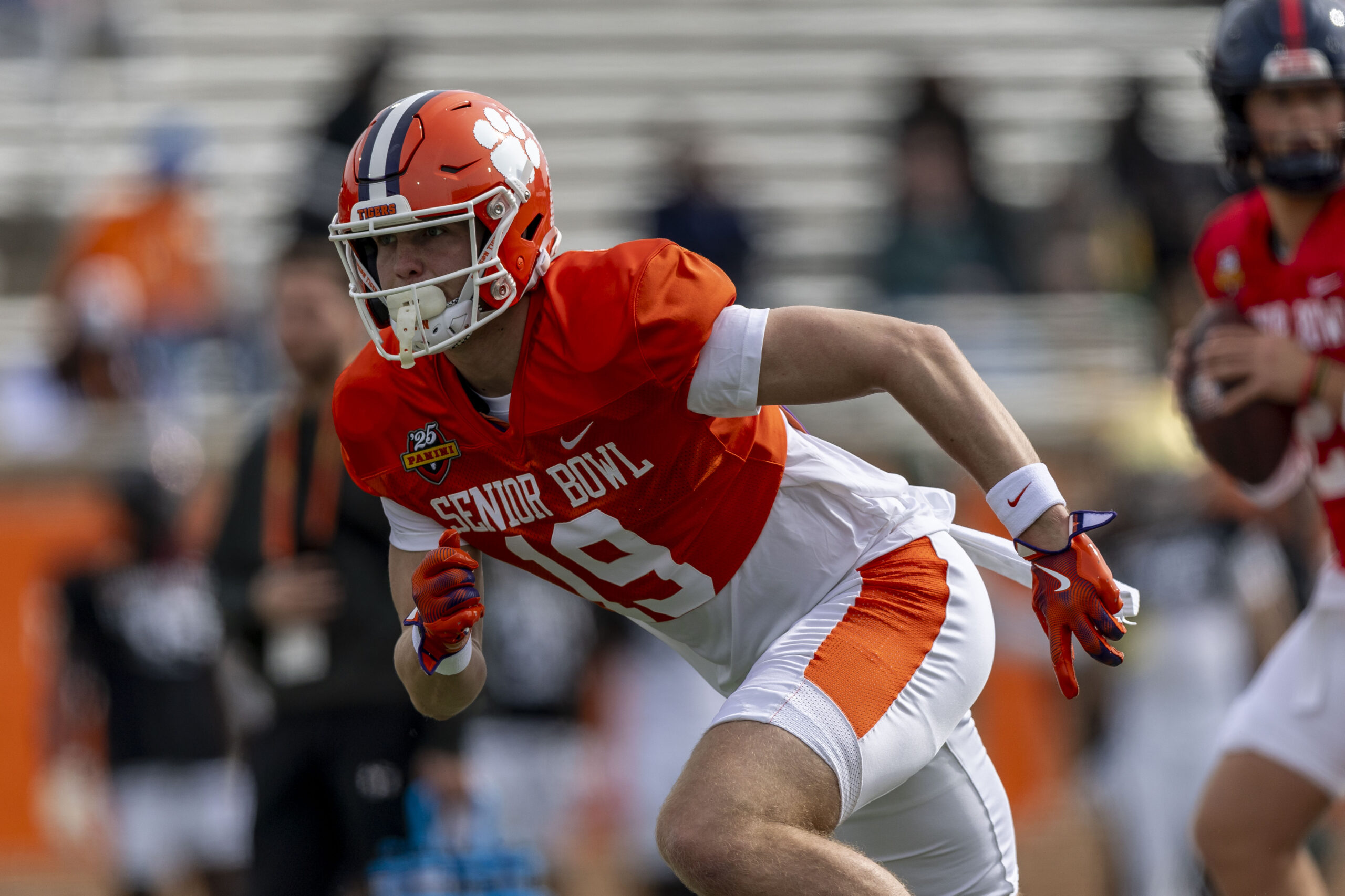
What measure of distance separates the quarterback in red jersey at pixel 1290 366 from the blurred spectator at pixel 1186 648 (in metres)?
2.70

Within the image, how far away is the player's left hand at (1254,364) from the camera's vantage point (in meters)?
4.03

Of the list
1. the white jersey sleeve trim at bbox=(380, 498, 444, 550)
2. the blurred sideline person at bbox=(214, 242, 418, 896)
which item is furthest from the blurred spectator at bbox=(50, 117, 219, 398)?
the white jersey sleeve trim at bbox=(380, 498, 444, 550)

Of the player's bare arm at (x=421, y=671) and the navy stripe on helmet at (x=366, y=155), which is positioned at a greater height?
the navy stripe on helmet at (x=366, y=155)

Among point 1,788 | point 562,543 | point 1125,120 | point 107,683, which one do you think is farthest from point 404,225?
point 1125,120

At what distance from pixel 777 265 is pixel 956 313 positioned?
7.35ft

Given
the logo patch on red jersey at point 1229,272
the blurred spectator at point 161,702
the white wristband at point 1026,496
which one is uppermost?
the white wristband at point 1026,496

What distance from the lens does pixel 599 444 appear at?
318 cm

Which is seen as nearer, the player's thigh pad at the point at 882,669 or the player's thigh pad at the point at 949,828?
the player's thigh pad at the point at 882,669

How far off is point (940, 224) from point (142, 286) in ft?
14.1

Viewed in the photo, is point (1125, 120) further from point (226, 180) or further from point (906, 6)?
point (226, 180)

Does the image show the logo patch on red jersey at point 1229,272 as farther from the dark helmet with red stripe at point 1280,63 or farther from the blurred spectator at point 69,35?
the blurred spectator at point 69,35

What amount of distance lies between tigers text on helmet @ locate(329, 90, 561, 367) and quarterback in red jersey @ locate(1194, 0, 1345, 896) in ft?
6.05

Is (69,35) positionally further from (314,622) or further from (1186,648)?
(1186,648)

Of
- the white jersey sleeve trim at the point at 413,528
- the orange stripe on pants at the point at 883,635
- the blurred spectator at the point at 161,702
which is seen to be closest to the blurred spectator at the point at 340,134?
the blurred spectator at the point at 161,702
